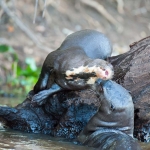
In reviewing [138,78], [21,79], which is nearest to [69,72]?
[138,78]

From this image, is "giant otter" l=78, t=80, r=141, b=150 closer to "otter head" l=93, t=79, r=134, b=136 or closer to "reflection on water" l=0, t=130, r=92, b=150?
"otter head" l=93, t=79, r=134, b=136

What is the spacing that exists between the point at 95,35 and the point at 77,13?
24.3 feet

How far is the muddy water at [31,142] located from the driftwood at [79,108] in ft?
0.53

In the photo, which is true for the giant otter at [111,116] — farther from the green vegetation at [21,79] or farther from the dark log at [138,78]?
the green vegetation at [21,79]

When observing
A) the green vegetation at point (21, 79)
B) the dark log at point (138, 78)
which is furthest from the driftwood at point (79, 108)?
the green vegetation at point (21, 79)

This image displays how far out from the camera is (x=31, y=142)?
3.26 metres

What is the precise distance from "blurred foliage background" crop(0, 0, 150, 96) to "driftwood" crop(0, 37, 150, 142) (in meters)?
3.91

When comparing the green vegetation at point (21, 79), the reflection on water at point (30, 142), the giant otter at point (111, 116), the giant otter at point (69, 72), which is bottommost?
the reflection on water at point (30, 142)

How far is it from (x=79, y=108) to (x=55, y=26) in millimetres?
7474

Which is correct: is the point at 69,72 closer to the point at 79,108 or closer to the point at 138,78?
the point at 79,108

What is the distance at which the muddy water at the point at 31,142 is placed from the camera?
3.02 metres

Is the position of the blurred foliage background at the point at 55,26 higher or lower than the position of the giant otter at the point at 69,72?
higher

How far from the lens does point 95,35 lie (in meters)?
4.67

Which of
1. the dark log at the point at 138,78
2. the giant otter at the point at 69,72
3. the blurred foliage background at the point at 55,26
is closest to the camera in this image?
the dark log at the point at 138,78
